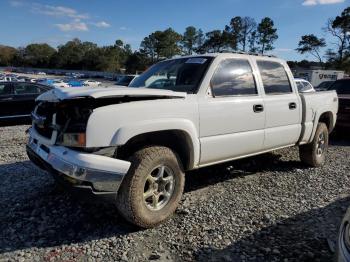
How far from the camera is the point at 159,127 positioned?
3689 millimetres

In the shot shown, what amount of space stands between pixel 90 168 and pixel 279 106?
3.05 meters

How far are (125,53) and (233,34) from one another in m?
47.4

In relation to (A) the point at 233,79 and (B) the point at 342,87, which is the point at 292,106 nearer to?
(A) the point at 233,79

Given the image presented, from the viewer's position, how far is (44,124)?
387 centimetres

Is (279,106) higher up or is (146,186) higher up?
(279,106)

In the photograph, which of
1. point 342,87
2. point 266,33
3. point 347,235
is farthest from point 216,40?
point 347,235

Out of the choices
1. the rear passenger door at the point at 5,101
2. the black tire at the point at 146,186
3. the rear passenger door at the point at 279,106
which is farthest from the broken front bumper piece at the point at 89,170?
the rear passenger door at the point at 5,101

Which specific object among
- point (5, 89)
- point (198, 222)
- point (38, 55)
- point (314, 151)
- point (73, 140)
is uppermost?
point (38, 55)

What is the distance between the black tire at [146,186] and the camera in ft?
11.6

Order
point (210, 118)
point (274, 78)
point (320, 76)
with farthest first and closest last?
point (320, 76) < point (274, 78) < point (210, 118)

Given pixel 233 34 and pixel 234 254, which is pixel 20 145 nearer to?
pixel 234 254

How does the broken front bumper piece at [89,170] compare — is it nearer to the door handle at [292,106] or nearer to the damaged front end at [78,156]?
the damaged front end at [78,156]

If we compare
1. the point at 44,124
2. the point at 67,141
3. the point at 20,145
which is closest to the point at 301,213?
the point at 67,141

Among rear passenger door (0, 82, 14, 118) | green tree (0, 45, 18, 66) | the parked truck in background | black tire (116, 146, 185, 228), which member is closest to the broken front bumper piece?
black tire (116, 146, 185, 228)
